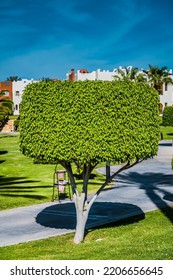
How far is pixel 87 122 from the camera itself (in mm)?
12172

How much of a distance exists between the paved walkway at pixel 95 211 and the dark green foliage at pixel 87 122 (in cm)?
307

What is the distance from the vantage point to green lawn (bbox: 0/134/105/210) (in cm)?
1994

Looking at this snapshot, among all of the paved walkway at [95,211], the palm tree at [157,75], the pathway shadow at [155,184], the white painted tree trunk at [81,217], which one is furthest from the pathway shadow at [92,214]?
the palm tree at [157,75]

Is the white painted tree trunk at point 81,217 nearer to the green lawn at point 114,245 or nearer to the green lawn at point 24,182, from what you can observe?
the green lawn at point 114,245

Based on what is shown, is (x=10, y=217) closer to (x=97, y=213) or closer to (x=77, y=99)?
(x=97, y=213)

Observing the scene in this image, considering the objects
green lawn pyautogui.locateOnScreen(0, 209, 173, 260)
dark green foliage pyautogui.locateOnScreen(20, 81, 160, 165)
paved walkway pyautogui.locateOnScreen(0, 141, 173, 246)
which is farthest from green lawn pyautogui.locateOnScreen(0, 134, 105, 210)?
dark green foliage pyautogui.locateOnScreen(20, 81, 160, 165)

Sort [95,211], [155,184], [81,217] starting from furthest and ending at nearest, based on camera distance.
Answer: [155,184]
[95,211]
[81,217]

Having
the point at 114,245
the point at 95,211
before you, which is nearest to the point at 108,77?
the point at 95,211

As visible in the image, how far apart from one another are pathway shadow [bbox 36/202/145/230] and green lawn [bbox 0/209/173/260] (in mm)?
690

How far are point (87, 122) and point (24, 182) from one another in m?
13.8

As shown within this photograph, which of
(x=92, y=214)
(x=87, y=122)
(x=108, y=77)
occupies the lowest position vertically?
(x=92, y=214)

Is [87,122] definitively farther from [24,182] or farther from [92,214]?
[24,182]

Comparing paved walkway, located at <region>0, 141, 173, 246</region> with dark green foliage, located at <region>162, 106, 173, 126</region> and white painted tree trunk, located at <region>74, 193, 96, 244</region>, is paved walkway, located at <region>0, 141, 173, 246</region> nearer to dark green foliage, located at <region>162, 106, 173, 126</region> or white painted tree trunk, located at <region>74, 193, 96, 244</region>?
white painted tree trunk, located at <region>74, 193, 96, 244</region>
